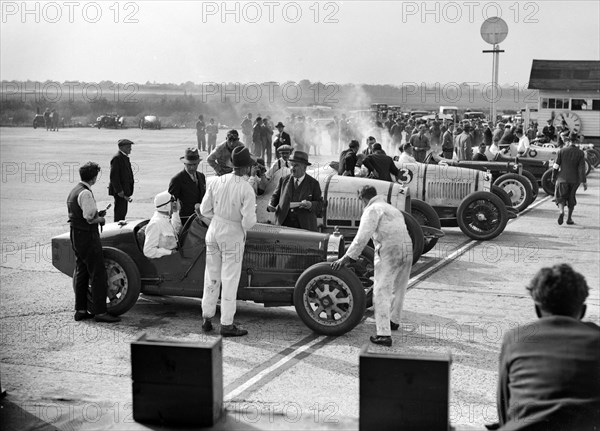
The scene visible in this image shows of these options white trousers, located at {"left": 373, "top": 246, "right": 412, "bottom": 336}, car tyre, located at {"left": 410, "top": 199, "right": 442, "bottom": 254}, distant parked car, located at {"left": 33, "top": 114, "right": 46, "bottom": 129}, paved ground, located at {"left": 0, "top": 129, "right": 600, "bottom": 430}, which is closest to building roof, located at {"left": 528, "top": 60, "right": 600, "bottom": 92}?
distant parked car, located at {"left": 33, "top": 114, "right": 46, "bottom": 129}

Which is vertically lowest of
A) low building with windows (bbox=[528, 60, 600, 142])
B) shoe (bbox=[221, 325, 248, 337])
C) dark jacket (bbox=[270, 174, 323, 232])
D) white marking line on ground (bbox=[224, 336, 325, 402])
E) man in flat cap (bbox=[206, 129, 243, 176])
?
white marking line on ground (bbox=[224, 336, 325, 402])

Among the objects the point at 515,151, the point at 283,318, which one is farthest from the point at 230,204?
the point at 515,151

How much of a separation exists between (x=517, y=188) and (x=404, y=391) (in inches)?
543

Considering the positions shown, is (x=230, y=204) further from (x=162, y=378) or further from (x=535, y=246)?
(x=535, y=246)

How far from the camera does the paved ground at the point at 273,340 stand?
6.38m

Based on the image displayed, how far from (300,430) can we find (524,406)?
6.53 ft

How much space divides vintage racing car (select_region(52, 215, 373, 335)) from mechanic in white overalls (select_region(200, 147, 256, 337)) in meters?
0.42

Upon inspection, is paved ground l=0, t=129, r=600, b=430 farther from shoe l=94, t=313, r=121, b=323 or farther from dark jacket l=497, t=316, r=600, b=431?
dark jacket l=497, t=316, r=600, b=431

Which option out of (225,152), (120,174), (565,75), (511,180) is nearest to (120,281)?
(225,152)

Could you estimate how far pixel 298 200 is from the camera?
9.98 m

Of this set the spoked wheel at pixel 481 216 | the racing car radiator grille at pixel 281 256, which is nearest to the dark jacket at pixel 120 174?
the racing car radiator grille at pixel 281 256

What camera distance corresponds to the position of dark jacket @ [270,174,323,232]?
32.6ft

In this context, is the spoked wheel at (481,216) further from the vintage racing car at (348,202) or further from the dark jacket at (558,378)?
the dark jacket at (558,378)

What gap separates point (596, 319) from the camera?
9398 mm
